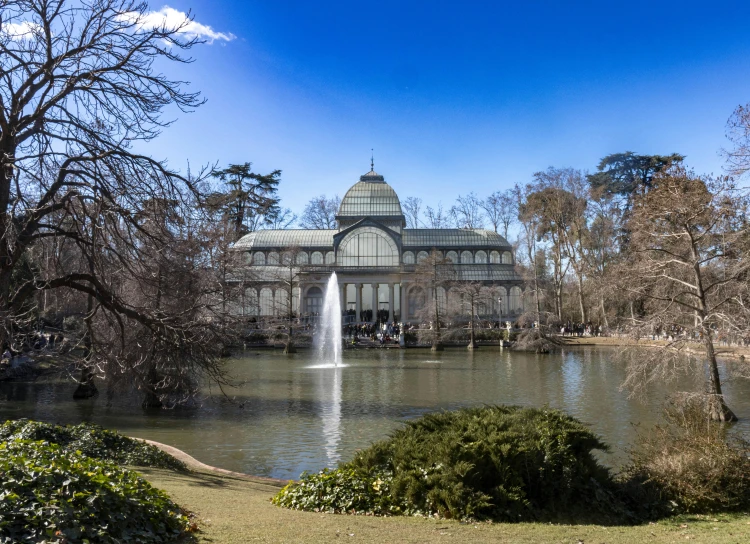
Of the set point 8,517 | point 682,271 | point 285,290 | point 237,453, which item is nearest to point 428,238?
point 285,290

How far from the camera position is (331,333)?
4478 centimetres

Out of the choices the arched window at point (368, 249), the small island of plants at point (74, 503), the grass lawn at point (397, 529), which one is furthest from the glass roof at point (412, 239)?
the small island of plants at point (74, 503)

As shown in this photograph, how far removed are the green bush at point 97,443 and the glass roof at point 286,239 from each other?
49928 mm

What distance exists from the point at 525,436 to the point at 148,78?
7816 mm

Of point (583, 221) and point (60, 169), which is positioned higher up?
point (583, 221)

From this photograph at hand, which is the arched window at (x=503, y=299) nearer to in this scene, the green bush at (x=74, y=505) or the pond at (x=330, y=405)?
the pond at (x=330, y=405)

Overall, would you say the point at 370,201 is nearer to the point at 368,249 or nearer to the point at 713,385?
the point at 368,249

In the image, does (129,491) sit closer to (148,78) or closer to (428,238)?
(148,78)

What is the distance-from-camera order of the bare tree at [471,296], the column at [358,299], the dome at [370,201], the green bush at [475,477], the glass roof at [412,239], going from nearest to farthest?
1. the green bush at [475,477]
2. the bare tree at [471,296]
3. the column at [358,299]
4. the glass roof at [412,239]
5. the dome at [370,201]

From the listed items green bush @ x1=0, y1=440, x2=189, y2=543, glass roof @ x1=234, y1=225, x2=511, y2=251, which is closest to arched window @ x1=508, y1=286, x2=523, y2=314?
glass roof @ x1=234, y1=225, x2=511, y2=251

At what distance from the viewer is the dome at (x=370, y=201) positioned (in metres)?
64.6

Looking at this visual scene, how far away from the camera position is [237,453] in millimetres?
13469

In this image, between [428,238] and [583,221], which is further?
[428,238]

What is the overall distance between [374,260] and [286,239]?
9335mm
